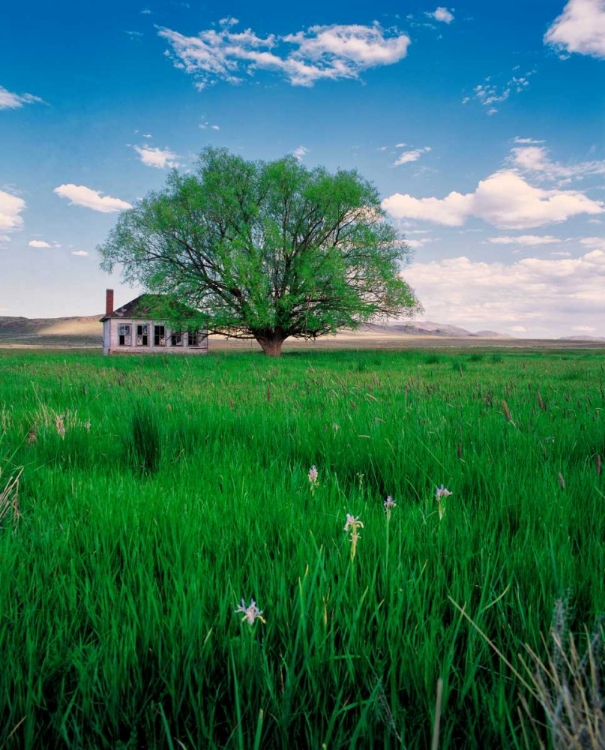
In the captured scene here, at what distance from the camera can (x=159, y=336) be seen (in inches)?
2518

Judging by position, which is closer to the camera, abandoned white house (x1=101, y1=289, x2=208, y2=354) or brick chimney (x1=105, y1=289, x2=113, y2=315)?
abandoned white house (x1=101, y1=289, x2=208, y2=354)

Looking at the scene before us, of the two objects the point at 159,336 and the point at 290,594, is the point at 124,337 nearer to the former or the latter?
the point at 159,336

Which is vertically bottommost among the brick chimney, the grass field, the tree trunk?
the grass field

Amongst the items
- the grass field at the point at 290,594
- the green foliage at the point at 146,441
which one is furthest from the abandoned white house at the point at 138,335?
the grass field at the point at 290,594

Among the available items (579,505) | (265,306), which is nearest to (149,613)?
(579,505)

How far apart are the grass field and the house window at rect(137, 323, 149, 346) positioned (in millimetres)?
62673

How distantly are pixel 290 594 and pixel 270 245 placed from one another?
97.8 ft

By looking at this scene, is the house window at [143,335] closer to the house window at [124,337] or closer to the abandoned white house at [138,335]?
the abandoned white house at [138,335]

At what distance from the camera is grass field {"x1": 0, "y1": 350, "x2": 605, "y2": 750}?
3.49 feet

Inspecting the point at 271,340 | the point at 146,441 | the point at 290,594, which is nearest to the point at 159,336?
the point at 271,340

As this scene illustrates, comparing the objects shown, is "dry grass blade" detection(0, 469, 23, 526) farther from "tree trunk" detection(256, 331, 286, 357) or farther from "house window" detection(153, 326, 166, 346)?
"house window" detection(153, 326, 166, 346)

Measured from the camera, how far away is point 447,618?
148 cm

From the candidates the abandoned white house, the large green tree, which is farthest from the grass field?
the abandoned white house

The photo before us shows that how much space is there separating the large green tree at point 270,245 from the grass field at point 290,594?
89.6 ft
